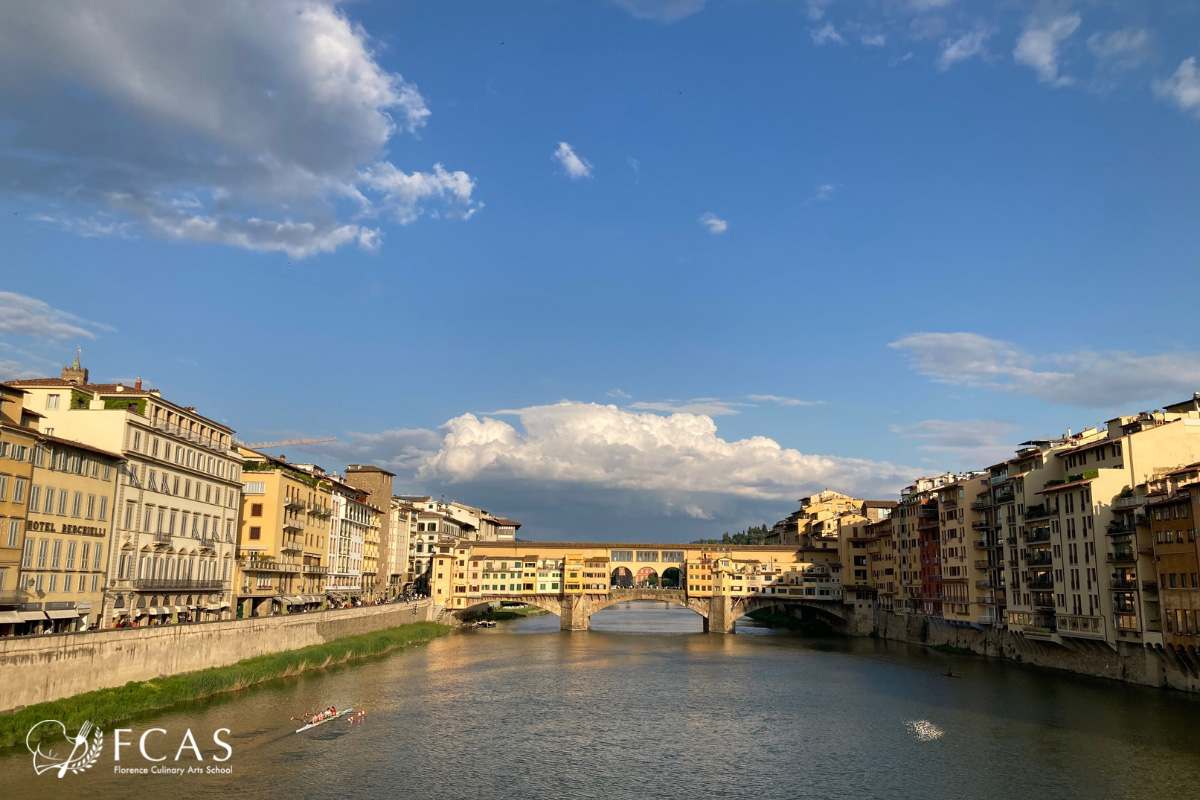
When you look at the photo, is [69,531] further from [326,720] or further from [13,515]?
[326,720]

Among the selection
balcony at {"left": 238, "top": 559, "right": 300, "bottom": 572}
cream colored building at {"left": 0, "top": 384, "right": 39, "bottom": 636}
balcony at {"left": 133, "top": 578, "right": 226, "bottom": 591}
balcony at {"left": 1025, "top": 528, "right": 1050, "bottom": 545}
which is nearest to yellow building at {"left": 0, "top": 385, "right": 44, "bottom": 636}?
cream colored building at {"left": 0, "top": 384, "right": 39, "bottom": 636}

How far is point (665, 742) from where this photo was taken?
48719mm

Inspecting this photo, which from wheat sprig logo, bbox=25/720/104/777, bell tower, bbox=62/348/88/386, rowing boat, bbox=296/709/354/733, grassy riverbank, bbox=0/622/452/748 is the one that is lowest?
rowing boat, bbox=296/709/354/733

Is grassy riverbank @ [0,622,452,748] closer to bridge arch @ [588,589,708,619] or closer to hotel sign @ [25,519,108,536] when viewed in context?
hotel sign @ [25,519,108,536]

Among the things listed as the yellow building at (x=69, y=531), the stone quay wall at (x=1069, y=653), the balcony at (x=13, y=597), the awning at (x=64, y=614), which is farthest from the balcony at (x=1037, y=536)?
the balcony at (x=13, y=597)

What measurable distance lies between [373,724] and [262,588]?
34.2 m

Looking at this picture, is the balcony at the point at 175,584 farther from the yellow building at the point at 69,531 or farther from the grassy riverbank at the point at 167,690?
the grassy riverbank at the point at 167,690

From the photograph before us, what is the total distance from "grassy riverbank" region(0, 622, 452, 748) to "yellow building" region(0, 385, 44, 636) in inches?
238

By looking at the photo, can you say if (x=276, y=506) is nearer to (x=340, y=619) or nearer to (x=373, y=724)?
(x=340, y=619)

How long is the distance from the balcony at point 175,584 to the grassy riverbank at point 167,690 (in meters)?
7.47

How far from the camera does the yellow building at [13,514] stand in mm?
44094

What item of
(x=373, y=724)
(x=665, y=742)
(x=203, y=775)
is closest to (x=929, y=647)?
(x=665, y=742)

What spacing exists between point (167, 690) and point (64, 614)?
7.26 metres

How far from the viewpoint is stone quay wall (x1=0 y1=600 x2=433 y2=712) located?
39.0 metres
